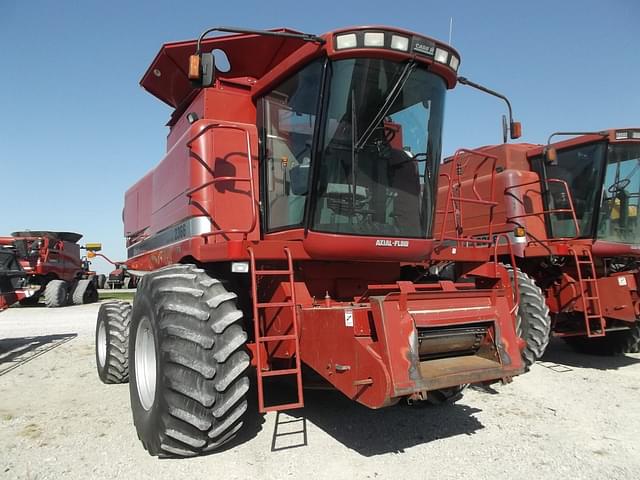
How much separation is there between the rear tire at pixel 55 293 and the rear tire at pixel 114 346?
12497mm

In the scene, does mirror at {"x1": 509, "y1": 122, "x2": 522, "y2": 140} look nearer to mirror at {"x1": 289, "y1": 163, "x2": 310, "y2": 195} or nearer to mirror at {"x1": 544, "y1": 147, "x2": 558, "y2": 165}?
mirror at {"x1": 544, "y1": 147, "x2": 558, "y2": 165}

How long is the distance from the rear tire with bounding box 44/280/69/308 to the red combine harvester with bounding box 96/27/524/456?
46.7 feet

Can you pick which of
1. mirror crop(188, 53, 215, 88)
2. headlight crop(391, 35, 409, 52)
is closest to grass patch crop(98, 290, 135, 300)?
mirror crop(188, 53, 215, 88)

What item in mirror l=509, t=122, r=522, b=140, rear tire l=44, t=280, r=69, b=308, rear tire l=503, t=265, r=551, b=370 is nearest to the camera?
mirror l=509, t=122, r=522, b=140

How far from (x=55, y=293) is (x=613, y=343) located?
16.5 meters

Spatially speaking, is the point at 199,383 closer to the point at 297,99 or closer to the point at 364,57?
the point at 297,99

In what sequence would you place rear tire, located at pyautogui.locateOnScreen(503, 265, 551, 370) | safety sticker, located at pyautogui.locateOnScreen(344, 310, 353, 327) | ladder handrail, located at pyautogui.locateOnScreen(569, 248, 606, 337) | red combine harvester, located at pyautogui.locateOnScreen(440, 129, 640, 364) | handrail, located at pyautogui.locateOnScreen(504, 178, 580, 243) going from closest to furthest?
safety sticker, located at pyautogui.locateOnScreen(344, 310, 353, 327), rear tire, located at pyautogui.locateOnScreen(503, 265, 551, 370), ladder handrail, located at pyautogui.locateOnScreen(569, 248, 606, 337), red combine harvester, located at pyautogui.locateOnScreen(440, 129, 640, 364), handrail, located at pyautogui.locateOnScreen(504, 178, 580, 243)

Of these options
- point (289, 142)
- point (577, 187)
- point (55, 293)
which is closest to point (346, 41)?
point (289, 142)

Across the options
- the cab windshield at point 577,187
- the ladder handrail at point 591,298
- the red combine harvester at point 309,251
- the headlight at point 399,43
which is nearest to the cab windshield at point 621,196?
the cab windshield at point 577,187

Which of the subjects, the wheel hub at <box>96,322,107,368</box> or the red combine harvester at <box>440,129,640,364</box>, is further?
the red combine harvester at <box>440,129,640,364</box>

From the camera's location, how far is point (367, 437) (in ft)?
12.5

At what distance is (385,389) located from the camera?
2.86 m

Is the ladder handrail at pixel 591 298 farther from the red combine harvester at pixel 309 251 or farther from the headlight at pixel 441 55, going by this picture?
the headlight at pixel 441 55

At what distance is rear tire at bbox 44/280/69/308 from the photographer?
16.9 m
